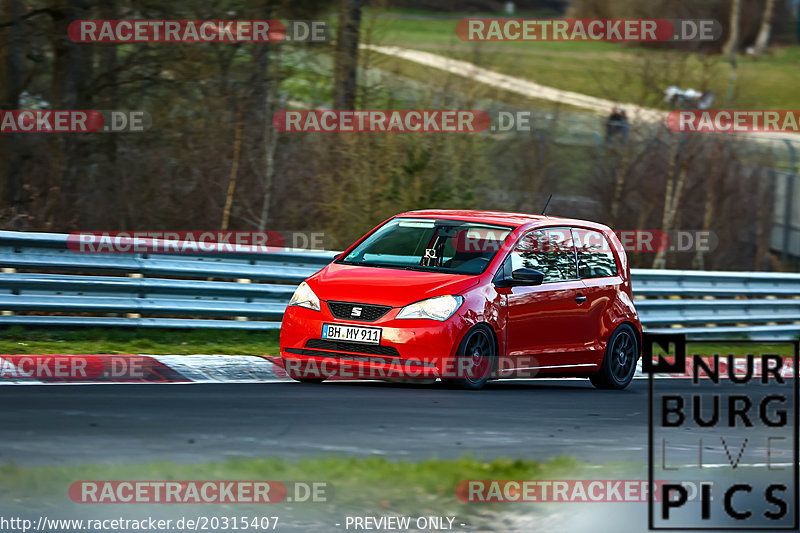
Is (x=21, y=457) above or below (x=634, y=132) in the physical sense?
below

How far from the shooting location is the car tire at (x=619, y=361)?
11.8m

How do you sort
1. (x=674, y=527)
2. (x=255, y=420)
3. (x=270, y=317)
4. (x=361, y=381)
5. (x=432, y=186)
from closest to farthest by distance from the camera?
(x=674, y=527) < (x=255, y=420) < (x=361, y=381) < (x=270, y=317) < (x=432, y=186)

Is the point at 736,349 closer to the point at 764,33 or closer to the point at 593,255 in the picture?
the point at 593,255

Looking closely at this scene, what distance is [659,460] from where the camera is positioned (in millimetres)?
7320

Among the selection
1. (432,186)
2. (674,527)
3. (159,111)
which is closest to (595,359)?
(674,527)

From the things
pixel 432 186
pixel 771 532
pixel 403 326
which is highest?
pixel 432 186

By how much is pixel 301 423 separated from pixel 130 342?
4365 millimetres

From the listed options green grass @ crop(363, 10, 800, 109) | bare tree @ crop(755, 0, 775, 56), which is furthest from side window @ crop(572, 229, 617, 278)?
bare tree @ crop(755, 0, 775, 56)

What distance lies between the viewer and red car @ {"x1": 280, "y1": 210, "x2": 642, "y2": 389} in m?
9.73

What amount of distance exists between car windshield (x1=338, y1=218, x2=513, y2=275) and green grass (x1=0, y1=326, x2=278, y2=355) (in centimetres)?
179

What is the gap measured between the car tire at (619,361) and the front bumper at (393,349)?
2.44 meters

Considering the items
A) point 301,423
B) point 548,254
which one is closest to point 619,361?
point 548,254

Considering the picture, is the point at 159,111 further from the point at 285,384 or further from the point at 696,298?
the point at 285,384

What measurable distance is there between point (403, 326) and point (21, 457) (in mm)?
3888
